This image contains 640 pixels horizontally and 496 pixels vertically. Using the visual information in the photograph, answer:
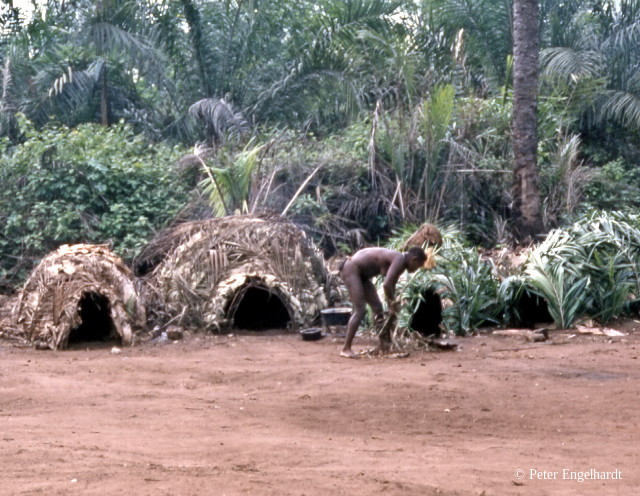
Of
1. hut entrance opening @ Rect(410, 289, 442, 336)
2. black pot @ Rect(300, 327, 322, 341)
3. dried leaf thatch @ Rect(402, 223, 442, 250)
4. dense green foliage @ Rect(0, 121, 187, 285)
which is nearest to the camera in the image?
hut entrance opening @ Rect(410, 289, 442, 336)

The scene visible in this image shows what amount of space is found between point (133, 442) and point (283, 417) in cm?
132

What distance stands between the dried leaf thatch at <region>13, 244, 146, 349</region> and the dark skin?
285cm

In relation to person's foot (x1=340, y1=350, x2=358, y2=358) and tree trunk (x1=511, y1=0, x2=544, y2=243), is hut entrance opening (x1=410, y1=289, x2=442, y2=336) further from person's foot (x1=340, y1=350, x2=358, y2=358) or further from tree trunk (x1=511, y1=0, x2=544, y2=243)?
tree trunk (x1=511, y1=0, x2=544, y2=243)

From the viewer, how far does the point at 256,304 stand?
13.1m

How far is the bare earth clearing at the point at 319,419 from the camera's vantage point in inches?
185

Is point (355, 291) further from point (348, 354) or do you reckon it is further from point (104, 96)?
point (104, 96)

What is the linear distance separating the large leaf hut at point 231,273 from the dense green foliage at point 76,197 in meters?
2.14

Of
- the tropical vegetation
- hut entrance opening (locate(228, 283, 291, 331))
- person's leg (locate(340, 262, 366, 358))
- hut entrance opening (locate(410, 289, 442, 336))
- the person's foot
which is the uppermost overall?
the tropical vegetation

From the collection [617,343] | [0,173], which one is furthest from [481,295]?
[0,173]

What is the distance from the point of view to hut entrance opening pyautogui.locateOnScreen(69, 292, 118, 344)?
11258 mm

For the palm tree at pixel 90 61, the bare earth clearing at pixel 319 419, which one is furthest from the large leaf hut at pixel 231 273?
the palm tree at pixel 90 61

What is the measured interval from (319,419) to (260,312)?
21.2 feet

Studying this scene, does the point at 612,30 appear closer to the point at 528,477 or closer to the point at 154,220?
the point at 154,220

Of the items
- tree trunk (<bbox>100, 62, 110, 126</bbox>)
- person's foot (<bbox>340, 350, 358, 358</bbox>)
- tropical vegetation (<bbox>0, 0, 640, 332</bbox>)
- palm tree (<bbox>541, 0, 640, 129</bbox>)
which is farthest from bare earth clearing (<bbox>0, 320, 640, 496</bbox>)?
tree trunk (<bbox>100, 62, 110, 126</bbox>)
